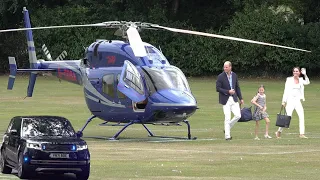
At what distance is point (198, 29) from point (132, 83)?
4637 centimetres

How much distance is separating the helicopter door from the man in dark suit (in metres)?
2.05

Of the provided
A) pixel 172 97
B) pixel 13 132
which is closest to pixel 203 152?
pixel 172 97

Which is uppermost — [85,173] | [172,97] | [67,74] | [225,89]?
[85,173]

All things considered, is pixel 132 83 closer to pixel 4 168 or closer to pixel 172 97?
pixel 172 97

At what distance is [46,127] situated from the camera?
19.6 m

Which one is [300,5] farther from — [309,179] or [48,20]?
[309,179]

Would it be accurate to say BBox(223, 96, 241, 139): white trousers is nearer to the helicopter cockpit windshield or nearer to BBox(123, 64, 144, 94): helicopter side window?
the helicopter cockpit windshield

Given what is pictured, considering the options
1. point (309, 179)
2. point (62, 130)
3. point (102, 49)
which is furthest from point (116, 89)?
point (309, 179)

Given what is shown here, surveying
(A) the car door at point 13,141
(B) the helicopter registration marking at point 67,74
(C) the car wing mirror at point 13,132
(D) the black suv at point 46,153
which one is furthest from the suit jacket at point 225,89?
(C) the car wing mirror at point 13,132

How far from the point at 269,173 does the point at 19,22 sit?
57.3 m

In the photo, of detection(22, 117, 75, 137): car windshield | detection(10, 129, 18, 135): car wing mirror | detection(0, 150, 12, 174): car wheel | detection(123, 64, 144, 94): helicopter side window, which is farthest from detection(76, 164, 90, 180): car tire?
detection(123, 64, 144, 94): helicopter side window

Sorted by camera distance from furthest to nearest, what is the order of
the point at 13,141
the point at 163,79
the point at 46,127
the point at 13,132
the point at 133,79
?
the point at 133,79 → the point at 163,79 → the point at 46,127 → the point at 13,132 → the point at 13,141

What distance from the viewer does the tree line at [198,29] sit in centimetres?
6694

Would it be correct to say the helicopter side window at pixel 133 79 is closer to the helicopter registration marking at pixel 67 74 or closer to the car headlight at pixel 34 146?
the helicopter registration marking at pixel 67 74
